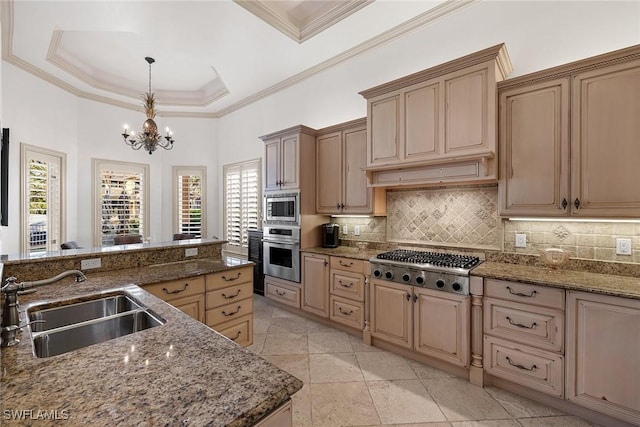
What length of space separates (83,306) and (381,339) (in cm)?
246

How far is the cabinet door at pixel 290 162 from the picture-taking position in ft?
12.1

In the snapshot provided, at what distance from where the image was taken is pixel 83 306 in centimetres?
161

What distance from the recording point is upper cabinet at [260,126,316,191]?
145 inches

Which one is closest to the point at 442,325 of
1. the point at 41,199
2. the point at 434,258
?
the point at 434,258

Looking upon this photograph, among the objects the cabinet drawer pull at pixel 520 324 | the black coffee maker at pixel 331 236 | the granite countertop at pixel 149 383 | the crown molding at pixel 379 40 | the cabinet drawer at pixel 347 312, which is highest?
the crown molding at pixel 379 40

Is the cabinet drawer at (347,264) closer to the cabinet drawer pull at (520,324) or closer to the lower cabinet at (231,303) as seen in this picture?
the lower cabinet at (231,303)

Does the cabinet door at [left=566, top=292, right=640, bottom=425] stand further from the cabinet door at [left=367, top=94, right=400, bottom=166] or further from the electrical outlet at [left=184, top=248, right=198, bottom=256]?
the electrical outlet at [left=184, top=248, right=198, bottom=256]

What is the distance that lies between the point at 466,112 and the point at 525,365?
2044 millimetres

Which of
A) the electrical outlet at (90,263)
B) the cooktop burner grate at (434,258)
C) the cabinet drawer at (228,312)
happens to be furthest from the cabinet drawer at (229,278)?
the cooktop burner grate at (434,258)

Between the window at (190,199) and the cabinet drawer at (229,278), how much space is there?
11.8 ft

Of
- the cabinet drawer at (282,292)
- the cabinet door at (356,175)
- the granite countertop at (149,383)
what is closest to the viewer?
the granite countertop at (149,383)

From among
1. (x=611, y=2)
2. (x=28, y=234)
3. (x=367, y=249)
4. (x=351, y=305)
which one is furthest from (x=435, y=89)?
(x=28, y=234)

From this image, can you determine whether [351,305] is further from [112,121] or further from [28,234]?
[112,121]

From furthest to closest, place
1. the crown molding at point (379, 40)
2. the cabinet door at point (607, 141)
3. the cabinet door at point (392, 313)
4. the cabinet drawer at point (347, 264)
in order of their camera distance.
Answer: the cabinet drawer at point (347, 264) → the crown molding at point (379, 40) → the cabinet door at point (392, 313) → the cabinet door at point (607, 141)
